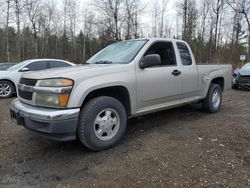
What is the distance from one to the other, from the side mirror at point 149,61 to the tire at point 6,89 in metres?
6.82

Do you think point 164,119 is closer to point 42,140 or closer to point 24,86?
point 42,140

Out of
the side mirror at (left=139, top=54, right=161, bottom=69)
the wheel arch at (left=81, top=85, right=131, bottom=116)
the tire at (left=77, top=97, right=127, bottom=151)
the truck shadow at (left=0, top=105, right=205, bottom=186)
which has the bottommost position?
the truck shadow at (left=0, top=105, right=205, bottom=186)

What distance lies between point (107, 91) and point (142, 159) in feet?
3.99

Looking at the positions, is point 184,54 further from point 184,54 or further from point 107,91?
point 107,91

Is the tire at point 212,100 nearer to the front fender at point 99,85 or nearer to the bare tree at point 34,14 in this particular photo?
the front fender at point 99,85

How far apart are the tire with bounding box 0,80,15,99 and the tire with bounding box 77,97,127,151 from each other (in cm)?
677

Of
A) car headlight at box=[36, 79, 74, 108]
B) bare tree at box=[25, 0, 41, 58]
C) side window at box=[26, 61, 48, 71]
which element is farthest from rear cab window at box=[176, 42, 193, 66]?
bare tree at box=[25, 0, 41, 58]

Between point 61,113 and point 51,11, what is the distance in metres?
43.4

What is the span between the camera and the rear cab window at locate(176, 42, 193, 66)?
529cm

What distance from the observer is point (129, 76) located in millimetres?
4035

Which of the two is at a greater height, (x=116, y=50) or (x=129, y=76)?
(x=116, y=50)

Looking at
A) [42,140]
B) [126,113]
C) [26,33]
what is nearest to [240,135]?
[126,113]

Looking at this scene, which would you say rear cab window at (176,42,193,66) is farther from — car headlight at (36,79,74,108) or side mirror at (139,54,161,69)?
car headlight at (36,79,74,108)

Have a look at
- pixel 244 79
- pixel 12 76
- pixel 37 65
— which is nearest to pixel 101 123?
pixel 37 65
